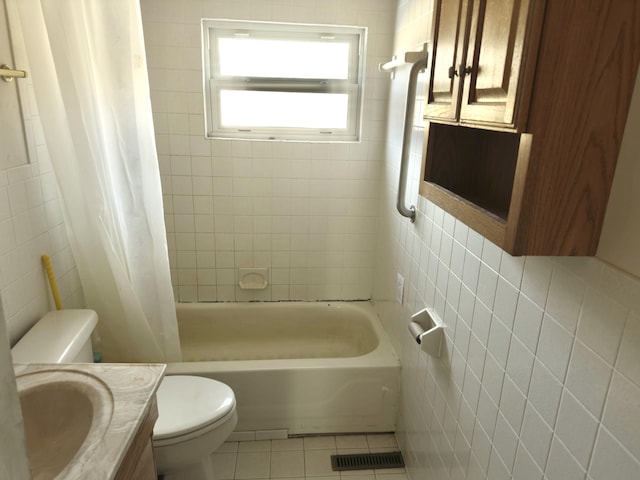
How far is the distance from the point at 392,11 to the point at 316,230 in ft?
3.97

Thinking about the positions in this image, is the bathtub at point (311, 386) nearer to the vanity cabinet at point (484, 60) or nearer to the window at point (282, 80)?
the window at point (282, 80)

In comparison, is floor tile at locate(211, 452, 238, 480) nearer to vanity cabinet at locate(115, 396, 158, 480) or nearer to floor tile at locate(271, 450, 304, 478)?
floor tile at locate(271, 450, 304, 478)

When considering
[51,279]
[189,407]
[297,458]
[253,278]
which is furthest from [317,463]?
[51,279]

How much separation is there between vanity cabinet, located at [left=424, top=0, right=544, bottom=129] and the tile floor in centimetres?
158

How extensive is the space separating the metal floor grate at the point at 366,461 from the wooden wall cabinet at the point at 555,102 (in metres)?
1.50

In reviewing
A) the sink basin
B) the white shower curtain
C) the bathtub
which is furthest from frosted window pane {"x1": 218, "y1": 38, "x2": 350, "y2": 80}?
the sink basin

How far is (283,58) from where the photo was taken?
237cm

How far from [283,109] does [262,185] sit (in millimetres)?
433

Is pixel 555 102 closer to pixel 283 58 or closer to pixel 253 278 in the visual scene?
pixel 283 58

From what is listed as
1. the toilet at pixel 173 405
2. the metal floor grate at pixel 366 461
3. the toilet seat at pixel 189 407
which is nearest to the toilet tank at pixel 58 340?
the toilet at pixel 173 405

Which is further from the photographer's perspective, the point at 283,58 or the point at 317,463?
the point at 283,58

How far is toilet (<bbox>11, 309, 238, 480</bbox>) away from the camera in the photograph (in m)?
1.45

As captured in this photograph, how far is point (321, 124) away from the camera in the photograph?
2488 mm

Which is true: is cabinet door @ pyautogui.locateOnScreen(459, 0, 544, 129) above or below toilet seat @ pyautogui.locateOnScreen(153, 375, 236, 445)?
above
